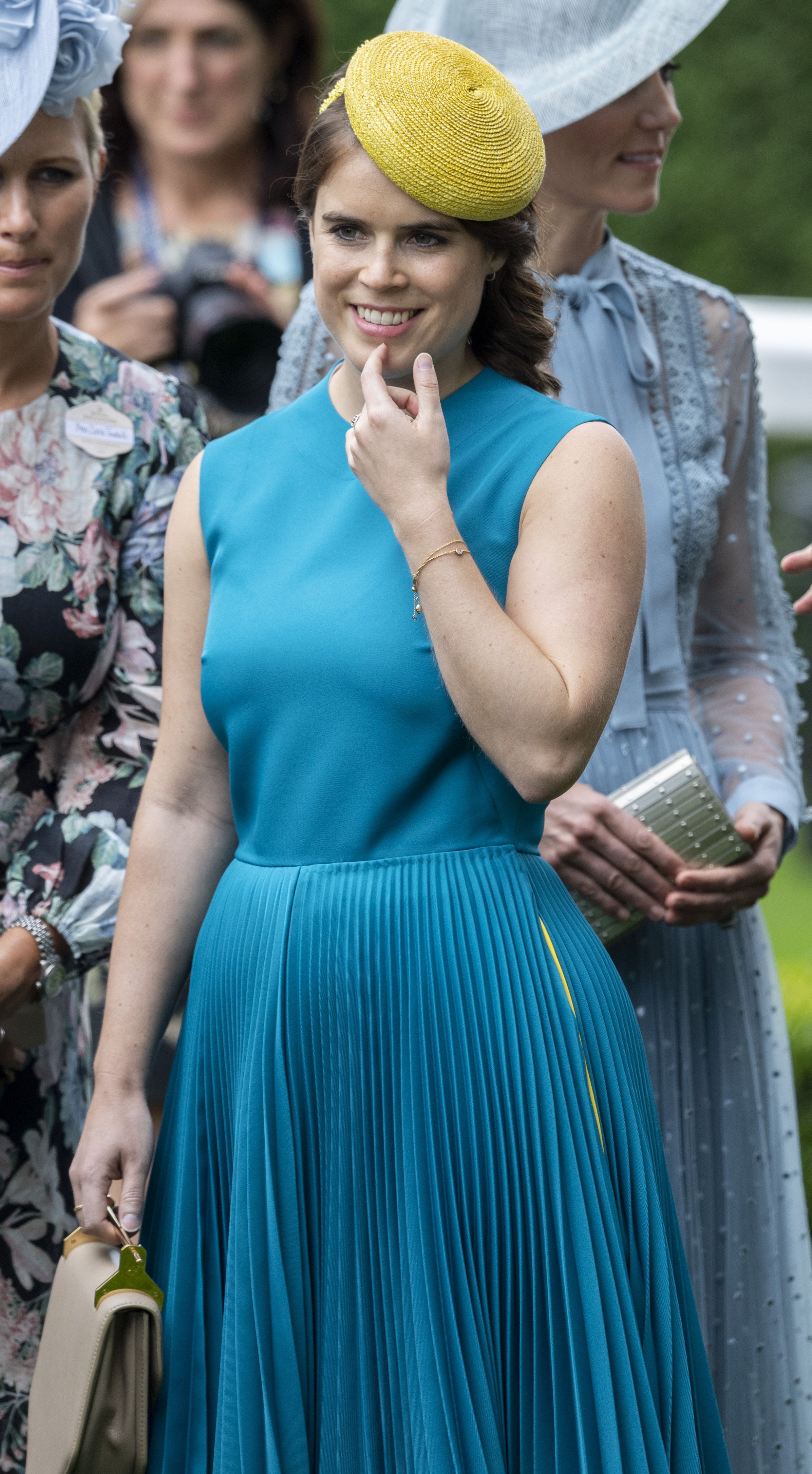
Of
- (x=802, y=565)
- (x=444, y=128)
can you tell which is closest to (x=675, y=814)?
(x=802, y=565)

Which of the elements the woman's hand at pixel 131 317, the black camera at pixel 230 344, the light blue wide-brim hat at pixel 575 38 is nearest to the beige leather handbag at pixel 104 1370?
the light blue wide-brim hat at pixel 575 38

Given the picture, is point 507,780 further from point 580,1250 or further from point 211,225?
point 211,225

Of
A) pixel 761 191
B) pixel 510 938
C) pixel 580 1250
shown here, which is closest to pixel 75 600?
pixel 510 938

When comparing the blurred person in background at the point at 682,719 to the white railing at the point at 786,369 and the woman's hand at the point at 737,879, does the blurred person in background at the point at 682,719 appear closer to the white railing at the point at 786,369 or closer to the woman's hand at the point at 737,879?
the woman's hand at the point at 737,879

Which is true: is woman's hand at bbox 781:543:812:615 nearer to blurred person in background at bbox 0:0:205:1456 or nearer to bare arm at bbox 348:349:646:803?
bare arm at bbox 348:349:646:803

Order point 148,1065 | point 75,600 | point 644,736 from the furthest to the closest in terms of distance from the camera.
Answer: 1. point 644,736
2. point 75,600
3. point 148,1065

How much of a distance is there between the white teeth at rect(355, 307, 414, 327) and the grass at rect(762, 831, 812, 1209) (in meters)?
2.03

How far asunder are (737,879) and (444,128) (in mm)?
1086

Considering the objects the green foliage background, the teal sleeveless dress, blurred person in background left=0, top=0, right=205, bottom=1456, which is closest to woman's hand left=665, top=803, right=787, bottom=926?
the teal sleeveless dress

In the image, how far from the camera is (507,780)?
175 centimetres

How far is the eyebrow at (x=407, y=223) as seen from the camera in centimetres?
171

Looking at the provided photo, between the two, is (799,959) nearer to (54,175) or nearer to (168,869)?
(168,869)

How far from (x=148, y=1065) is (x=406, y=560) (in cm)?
65

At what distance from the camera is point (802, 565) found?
87.8 inches
